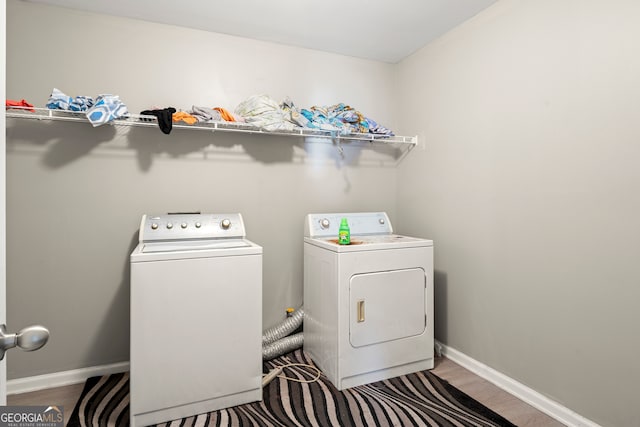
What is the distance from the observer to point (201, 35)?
97.3 inches

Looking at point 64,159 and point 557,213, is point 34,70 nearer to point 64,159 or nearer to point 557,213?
point 64,159

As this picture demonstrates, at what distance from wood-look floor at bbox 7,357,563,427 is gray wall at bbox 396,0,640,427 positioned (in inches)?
4.9

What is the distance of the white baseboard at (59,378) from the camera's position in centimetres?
210

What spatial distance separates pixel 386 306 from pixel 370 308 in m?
0.11

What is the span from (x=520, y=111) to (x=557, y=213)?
60cm

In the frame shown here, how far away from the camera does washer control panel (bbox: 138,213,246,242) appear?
212cm

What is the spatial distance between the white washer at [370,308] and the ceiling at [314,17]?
1446 mm

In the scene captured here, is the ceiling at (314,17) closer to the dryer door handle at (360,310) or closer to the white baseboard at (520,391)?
the dryer door handle at (360,310)

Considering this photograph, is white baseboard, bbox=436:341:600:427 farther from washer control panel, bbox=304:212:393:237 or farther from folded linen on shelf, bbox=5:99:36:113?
folded linen on shelf, bbox=5:99:36:113

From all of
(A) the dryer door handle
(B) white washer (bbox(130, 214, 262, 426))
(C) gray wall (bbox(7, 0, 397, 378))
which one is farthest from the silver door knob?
(A) the dryer door handle

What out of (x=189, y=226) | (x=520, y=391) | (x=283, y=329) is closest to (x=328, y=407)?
(x=283, y=329)

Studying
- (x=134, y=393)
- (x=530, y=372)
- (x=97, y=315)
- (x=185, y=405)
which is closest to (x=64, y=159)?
(x=97, y=315)
